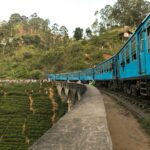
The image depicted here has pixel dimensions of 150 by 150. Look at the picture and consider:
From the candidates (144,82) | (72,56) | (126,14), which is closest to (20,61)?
(72,56)

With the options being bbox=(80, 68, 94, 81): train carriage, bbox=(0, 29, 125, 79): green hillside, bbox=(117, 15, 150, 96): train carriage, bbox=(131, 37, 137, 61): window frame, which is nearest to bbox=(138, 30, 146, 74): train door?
bbox=(117, 15, 150, 96): train carriage

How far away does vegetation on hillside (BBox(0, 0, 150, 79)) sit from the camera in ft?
343

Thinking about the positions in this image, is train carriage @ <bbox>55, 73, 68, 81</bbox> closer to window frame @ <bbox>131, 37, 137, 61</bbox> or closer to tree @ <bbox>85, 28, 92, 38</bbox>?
tree @ <bbox>85, 28, 92, 38</bbox>

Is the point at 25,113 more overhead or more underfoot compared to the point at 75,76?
more underfoot

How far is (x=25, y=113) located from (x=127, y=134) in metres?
44.3

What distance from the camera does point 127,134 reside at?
8.53m

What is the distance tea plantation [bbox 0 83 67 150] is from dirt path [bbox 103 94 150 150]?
22.5 metres

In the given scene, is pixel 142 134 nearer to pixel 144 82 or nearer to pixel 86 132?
pixel 86 132

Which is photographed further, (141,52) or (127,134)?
(141,52)

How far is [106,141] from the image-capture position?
19.2 ft

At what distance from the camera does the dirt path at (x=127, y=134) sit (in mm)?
7259

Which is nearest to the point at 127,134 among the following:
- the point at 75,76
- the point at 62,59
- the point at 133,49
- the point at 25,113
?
the point at 133,49

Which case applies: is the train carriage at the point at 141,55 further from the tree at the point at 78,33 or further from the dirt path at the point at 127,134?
the tree at the point at 78,33

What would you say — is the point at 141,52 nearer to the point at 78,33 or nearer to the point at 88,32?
the point at 78,33
